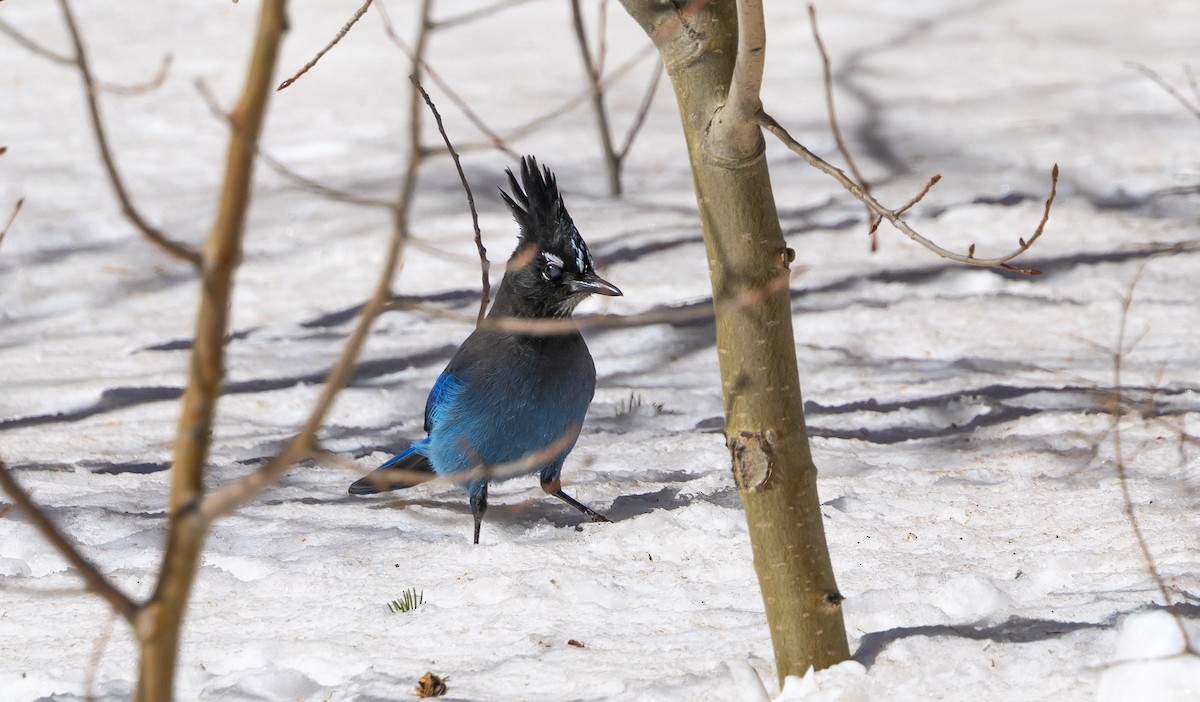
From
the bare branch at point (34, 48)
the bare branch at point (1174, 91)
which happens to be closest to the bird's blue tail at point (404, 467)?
the bare branch at point (34, 48)

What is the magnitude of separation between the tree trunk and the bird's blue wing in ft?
4.77

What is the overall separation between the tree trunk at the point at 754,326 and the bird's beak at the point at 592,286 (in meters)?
1.31

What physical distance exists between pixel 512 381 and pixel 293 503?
924 millimetres

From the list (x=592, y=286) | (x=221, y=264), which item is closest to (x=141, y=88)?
(x=221, y=264)

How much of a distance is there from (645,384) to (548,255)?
1.51 metres

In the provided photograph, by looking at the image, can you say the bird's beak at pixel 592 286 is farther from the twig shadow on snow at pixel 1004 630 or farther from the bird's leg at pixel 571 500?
the twig shadow on snow at pixel 1004 630

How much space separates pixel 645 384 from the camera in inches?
194

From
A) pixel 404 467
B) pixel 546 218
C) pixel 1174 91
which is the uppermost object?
pixel 1174 91

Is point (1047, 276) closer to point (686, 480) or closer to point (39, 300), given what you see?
point (686, 480)

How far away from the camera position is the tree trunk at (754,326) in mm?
2080

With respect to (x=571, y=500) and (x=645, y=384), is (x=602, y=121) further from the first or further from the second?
(x=571, y=500)

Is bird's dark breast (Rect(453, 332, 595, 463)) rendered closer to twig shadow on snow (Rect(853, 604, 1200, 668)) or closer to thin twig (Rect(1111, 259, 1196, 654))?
twig shadow on snow (Rect(853, 604, 1200, 668))

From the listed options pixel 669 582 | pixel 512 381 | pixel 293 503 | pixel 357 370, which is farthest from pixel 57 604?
pixel 357 370

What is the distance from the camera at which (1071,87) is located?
859 centimetres
